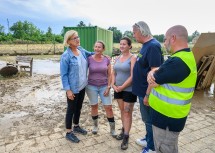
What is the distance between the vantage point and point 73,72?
3746mm

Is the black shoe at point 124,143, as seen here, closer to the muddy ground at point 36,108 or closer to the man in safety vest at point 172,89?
the muddy ground at point 36,108

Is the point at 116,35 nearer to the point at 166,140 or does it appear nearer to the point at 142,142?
the point at 142,142

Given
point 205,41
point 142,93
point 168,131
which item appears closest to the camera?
point 168,131

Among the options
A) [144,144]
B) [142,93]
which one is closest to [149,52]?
[142,93]

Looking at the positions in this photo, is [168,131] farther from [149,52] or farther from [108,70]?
[108,70]

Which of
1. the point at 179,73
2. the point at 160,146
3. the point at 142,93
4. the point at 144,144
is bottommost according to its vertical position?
the point at 144,144

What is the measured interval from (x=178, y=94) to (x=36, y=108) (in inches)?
185

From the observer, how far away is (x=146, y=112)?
3334 millimetres

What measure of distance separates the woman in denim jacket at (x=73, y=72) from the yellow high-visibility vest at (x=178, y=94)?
5.67 feet

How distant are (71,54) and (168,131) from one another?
207 centimetres

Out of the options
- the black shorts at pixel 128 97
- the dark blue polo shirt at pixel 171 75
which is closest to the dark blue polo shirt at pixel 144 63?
the black shorts at pixel 128 97

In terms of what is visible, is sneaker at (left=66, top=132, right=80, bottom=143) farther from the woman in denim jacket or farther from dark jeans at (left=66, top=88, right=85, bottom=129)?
dark jeans at (left=66, top=88, right=85, bottom=129)

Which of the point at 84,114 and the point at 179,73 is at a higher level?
the point at 179,73

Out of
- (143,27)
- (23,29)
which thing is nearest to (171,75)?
(143,27)
